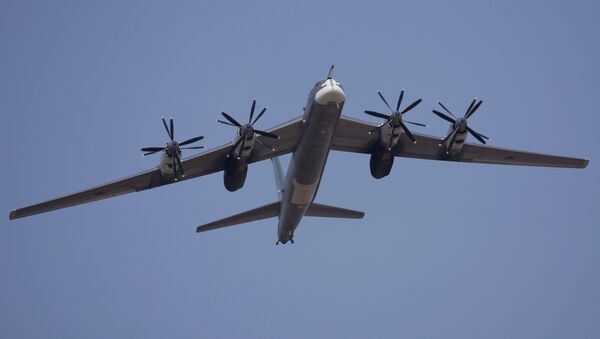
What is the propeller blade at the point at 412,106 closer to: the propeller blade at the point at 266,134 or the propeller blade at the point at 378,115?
the propeller blade at the point at 378,115

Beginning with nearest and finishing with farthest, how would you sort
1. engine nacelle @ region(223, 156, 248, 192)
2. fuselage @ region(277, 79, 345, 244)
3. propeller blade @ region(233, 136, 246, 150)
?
fuselage @ region(277, 79, 345, 244) < propeller blade @ region(233, 136, 246, 150) < engine nacelle @ region(223, 156, 248, 192)

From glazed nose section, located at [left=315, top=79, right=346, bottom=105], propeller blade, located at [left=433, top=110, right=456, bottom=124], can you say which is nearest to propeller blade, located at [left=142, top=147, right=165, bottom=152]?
glazed nose section, located at [left=315, top=79, right=346, bottom=105]

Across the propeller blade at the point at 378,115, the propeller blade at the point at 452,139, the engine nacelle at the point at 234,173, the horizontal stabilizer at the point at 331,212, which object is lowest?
the horizontal stabilizer at the point at 331,212

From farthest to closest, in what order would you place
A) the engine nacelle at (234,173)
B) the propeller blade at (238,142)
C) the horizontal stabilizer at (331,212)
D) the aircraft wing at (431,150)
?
the horizontal stabilizer at (331,212) → the aircraft wing at (431,150) → the engine nacelle at (234,173) → the propeller blade at (238,142)

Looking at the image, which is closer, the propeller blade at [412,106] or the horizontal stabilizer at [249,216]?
the propeller blade at [412,106]

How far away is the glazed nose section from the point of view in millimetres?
37625

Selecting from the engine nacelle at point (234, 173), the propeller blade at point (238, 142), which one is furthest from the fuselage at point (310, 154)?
the propeller blade at point (238, 142)

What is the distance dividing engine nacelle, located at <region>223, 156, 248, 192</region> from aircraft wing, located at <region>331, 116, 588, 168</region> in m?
5.38

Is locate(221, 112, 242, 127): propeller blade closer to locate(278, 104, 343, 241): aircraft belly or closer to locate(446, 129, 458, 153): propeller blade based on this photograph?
locate(278, 104, 343, 241): aircraft belly

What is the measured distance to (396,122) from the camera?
136 feet

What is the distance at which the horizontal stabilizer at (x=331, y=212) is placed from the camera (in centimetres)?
4600

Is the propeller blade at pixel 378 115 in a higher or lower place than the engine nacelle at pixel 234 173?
higher

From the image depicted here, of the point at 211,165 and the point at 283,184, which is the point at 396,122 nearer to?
the point at 283,184

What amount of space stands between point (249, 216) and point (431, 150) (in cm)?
1077
